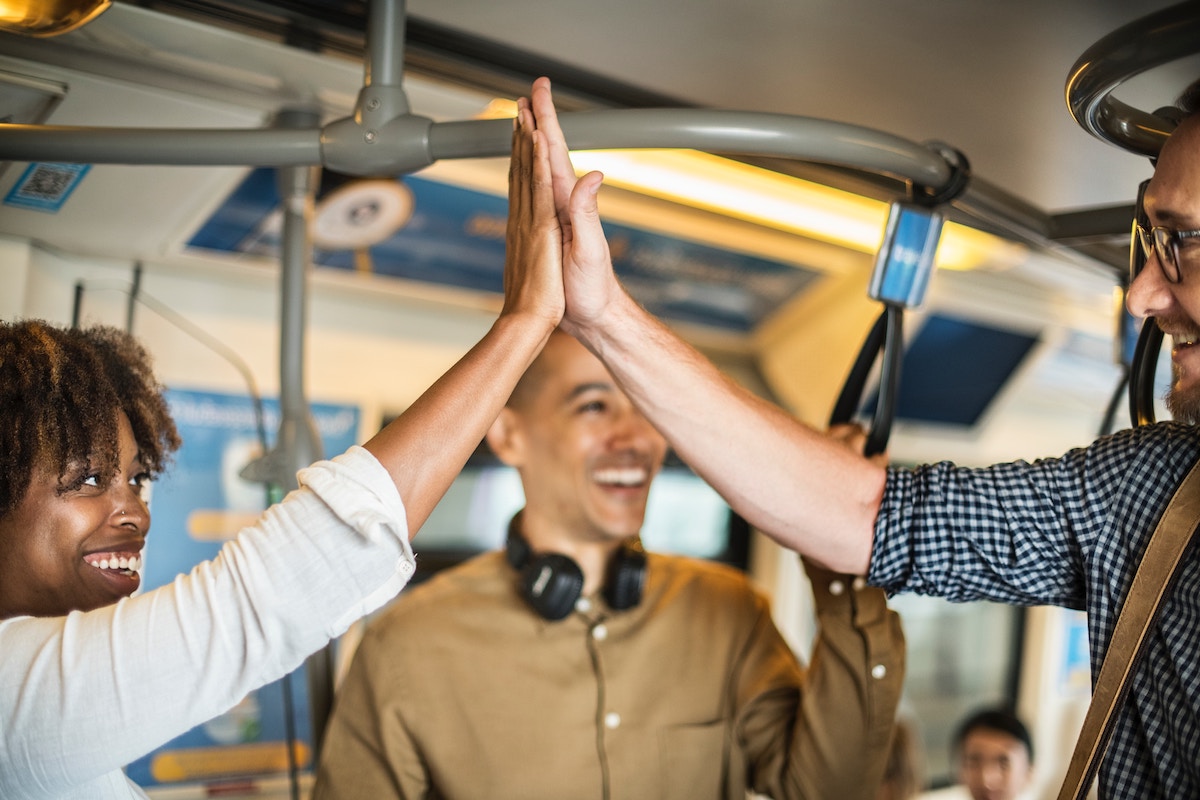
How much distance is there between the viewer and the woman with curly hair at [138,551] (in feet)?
3.02

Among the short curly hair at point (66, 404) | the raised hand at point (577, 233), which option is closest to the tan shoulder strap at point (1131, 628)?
the raised hand at point (577, 233)

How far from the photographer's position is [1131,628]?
1221 mm

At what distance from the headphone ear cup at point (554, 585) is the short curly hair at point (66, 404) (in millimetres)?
840

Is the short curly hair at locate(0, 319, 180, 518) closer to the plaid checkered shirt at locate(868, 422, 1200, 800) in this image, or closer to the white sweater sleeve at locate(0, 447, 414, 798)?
the white sweater sleeve at locate(0, 447, 414, 798)

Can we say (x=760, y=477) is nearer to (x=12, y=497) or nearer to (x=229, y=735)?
(x=12, y=497)

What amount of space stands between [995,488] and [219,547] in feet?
4.66

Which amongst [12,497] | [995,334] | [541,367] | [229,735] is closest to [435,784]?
[229,735]

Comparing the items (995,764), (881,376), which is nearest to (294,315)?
(881,376)

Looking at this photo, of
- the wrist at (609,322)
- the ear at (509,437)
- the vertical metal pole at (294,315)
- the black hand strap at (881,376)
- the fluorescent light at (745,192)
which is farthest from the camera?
the fluorescent light at (745,192)

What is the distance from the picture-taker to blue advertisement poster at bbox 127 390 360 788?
188 cm

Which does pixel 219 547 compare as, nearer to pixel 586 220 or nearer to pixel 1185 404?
pixel 586 220

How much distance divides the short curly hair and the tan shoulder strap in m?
1.13

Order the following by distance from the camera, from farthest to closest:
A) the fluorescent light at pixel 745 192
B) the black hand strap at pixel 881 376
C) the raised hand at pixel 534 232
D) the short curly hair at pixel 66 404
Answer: the fluorescent light at pixel 745 192 < the black hand strap at pixel 881 376 < the raised hand at pixel 534 232 < the short curly hair at pixel 66 404

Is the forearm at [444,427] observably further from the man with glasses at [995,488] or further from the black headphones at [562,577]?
the black headphones at [562,577]
